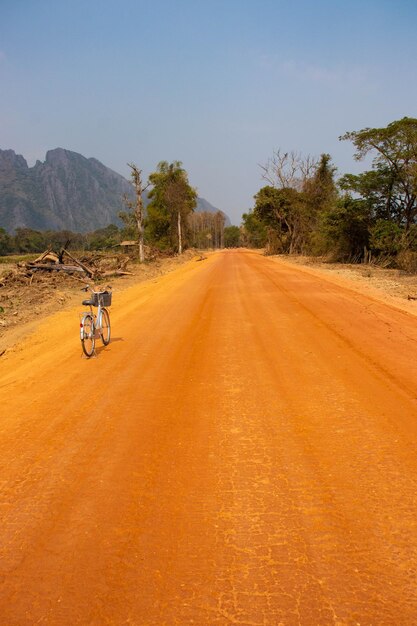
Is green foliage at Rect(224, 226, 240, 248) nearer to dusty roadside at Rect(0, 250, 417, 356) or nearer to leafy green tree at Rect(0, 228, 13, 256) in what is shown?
leafy green tree at Rect(0, 228, 13, 256)

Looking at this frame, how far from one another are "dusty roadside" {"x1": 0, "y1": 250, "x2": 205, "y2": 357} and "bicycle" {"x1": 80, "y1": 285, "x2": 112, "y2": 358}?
7.40ft

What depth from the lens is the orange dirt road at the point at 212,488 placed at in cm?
210

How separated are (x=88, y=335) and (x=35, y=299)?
9.81 m

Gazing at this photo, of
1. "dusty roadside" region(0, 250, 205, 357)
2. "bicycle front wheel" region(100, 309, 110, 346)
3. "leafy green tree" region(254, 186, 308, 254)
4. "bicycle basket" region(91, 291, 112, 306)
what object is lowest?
"dusty roadside" region(0, 250, 205, 357)

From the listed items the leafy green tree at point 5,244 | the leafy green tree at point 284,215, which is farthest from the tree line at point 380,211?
the leafy green tree at point 5,244

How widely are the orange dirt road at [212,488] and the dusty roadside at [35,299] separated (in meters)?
4.38

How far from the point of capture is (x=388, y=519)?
262 cm

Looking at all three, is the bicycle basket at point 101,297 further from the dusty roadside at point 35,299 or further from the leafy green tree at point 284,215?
the leafy green tree at point 284,215

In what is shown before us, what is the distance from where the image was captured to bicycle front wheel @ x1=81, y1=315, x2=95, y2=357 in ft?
21.0

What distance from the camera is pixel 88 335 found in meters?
6.55

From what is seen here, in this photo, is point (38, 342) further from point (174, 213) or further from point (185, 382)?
point (174, 213)

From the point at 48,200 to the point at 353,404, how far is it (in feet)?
706

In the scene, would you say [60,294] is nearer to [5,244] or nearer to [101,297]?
[101,297]

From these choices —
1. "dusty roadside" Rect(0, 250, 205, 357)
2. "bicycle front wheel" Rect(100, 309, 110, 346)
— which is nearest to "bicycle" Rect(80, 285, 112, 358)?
"bicycle front wheel" Rect(100, 309, 110, 346)
